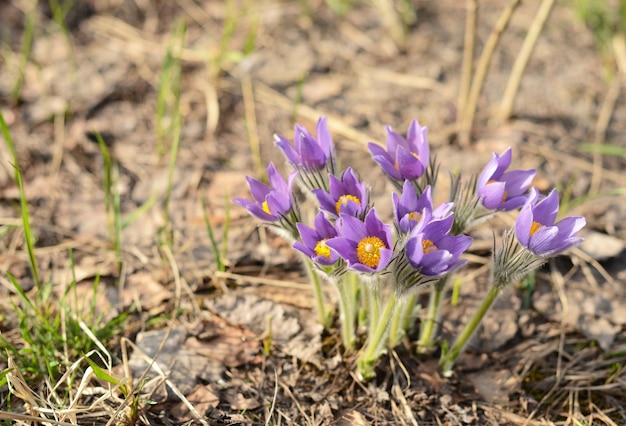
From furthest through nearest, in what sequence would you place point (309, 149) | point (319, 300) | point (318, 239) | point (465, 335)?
point (319, 300) < point (465, 335) < point (309, 149) < point (318, 239)

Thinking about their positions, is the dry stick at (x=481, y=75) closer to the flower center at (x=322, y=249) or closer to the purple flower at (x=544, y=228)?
the purple flower at (x=544, y=228)

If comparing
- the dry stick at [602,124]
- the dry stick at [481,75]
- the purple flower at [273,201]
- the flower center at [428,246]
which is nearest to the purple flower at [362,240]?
the flower center at [428,246]

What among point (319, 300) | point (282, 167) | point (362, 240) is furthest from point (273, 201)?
point (282, 167)

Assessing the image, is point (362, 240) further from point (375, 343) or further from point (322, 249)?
point (375, 343)

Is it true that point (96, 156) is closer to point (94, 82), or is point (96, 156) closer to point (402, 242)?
point (94, 82)

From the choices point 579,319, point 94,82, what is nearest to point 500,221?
point 579,319
